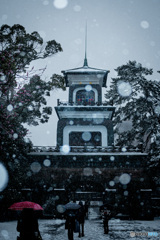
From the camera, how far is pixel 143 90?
21094mm

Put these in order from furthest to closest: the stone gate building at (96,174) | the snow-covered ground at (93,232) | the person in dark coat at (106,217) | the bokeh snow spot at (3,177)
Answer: the stone gate building at (96,174), the bokeh snow spot at (3,177), the person in dark coat at (106,217), the snow-covered ground at (93,232)

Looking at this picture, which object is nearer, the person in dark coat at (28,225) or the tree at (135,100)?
the person in dark coat at (28,225)

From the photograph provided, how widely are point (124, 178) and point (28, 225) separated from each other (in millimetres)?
13861

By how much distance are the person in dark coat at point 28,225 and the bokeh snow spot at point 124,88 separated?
18.1 meters

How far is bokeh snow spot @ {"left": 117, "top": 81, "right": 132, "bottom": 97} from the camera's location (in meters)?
21.7

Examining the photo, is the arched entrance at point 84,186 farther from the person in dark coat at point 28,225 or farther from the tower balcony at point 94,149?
the person in dark coat at point 28,225

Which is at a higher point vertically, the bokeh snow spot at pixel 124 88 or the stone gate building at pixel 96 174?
the bokeh snow spot at pixel 124 88

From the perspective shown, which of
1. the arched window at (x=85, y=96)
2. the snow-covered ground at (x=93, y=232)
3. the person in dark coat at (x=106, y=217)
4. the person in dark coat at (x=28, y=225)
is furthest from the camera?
the arched window at (x=85, y=96)

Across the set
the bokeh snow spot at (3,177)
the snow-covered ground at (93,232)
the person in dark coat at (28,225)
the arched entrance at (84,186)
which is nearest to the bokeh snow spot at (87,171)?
the arched entrance at (84,186)

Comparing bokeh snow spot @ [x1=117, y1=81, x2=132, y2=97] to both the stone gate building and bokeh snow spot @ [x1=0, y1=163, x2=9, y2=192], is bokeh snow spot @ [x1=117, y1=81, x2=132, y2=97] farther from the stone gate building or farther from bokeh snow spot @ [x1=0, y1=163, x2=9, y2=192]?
bokeh snow spot @ [x1=0, y1=163, x2=9, y2=192]

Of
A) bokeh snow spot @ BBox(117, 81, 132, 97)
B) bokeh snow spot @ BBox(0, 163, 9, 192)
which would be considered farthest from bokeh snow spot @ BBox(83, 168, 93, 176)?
bokeh snow spot @ BBox(117, 81, 132, 97)

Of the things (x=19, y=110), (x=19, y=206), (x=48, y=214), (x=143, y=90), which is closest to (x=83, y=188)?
(x=48, y=214)

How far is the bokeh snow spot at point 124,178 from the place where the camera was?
17906 mm

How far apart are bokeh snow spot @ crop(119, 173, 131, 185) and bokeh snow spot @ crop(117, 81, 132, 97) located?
8.06m
